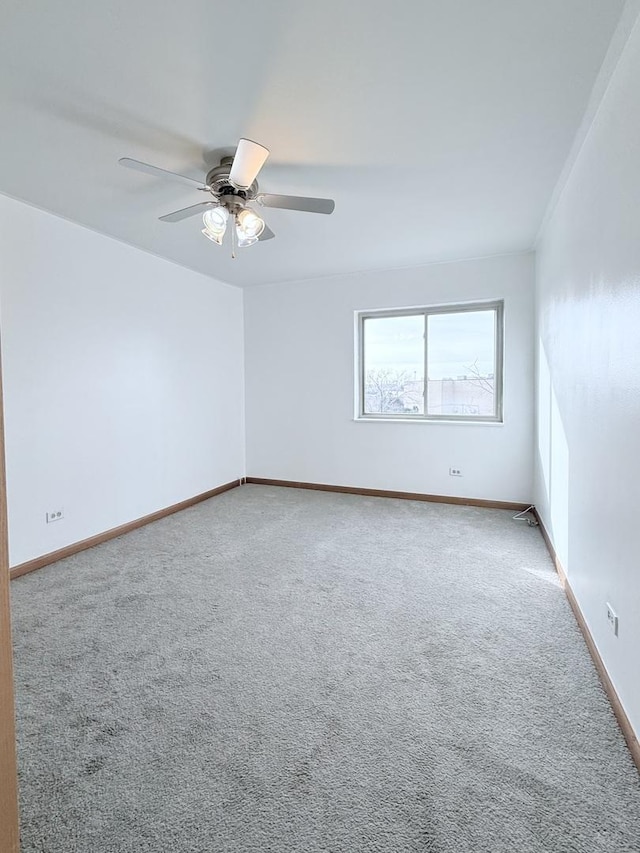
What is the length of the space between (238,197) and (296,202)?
348 millimetres

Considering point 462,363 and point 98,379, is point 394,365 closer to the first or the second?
point 462,363

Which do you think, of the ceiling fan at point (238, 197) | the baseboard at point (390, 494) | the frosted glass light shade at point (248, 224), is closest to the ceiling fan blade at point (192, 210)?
the ceiling fan at point (238, 197)

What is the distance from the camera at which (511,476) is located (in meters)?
4.34

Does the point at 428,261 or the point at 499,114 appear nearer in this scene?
the point at 499,114

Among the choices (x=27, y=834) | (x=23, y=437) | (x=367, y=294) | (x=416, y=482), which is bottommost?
(x=27, y=834)

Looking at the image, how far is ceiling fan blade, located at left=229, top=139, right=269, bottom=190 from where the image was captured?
1.91 metres

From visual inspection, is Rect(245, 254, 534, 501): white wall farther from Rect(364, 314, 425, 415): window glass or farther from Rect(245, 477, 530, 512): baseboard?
Rect(364, 314, 425, 415): window glass

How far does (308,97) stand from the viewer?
188 centimetres

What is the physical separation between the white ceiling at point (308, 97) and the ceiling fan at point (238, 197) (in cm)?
13

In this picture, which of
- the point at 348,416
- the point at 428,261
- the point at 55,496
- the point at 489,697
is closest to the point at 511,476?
the point at 348,416

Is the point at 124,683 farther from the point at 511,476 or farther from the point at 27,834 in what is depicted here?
the point at 511,476

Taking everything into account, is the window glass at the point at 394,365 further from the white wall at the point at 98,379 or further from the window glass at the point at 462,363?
the white wall at the point at 98,379

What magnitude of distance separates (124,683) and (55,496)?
184cm

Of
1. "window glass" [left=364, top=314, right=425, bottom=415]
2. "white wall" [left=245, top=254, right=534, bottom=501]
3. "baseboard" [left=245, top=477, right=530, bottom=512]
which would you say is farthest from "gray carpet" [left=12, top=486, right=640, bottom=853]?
"window glass" [left=364, top=314, right=425, bottom=415]
